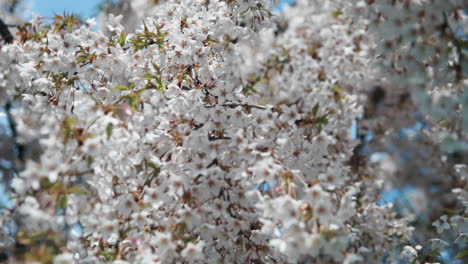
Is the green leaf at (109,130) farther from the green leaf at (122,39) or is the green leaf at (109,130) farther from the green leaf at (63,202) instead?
the green leaf at (122,39)

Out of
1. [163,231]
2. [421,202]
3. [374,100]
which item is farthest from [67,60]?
[421,202]

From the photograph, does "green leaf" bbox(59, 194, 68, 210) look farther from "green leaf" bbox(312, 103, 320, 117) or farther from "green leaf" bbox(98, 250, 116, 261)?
"green leaf" bbox(312, 103, 320, 117)

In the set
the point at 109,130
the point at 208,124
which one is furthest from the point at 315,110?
the point at 109,130

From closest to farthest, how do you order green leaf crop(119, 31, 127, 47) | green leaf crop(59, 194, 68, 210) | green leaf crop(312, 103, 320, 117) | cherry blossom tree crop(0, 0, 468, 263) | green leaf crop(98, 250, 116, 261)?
green leaf crop(59, 194, 68, 210)
cherry blossom tree crop(0, 0, 468, 263)
green leaf crop(98, 250, 116, 261)
green leaf crop(312, 103, 320, 117)
green leaf crop(119, 31, 127, 47)

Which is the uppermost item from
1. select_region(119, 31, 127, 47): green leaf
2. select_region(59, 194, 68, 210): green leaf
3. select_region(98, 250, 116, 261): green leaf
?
select_region(119, 31, 127, 47): green leaf

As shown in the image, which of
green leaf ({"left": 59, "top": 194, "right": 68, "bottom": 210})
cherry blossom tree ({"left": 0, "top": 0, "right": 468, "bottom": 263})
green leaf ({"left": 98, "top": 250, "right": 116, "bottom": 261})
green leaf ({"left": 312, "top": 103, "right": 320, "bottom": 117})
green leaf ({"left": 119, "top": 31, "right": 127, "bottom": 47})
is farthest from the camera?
green leaf ({"left": 119, "top": 31, "right": 127, "bottom": 47})

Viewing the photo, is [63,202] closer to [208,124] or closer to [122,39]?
[208,124]

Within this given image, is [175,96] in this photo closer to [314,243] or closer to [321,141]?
[321,141]

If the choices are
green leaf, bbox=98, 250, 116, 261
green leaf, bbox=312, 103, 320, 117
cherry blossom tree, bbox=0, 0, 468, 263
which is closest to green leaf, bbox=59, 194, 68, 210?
cherry blossom tree, bbox=0, 0, 468, 263
